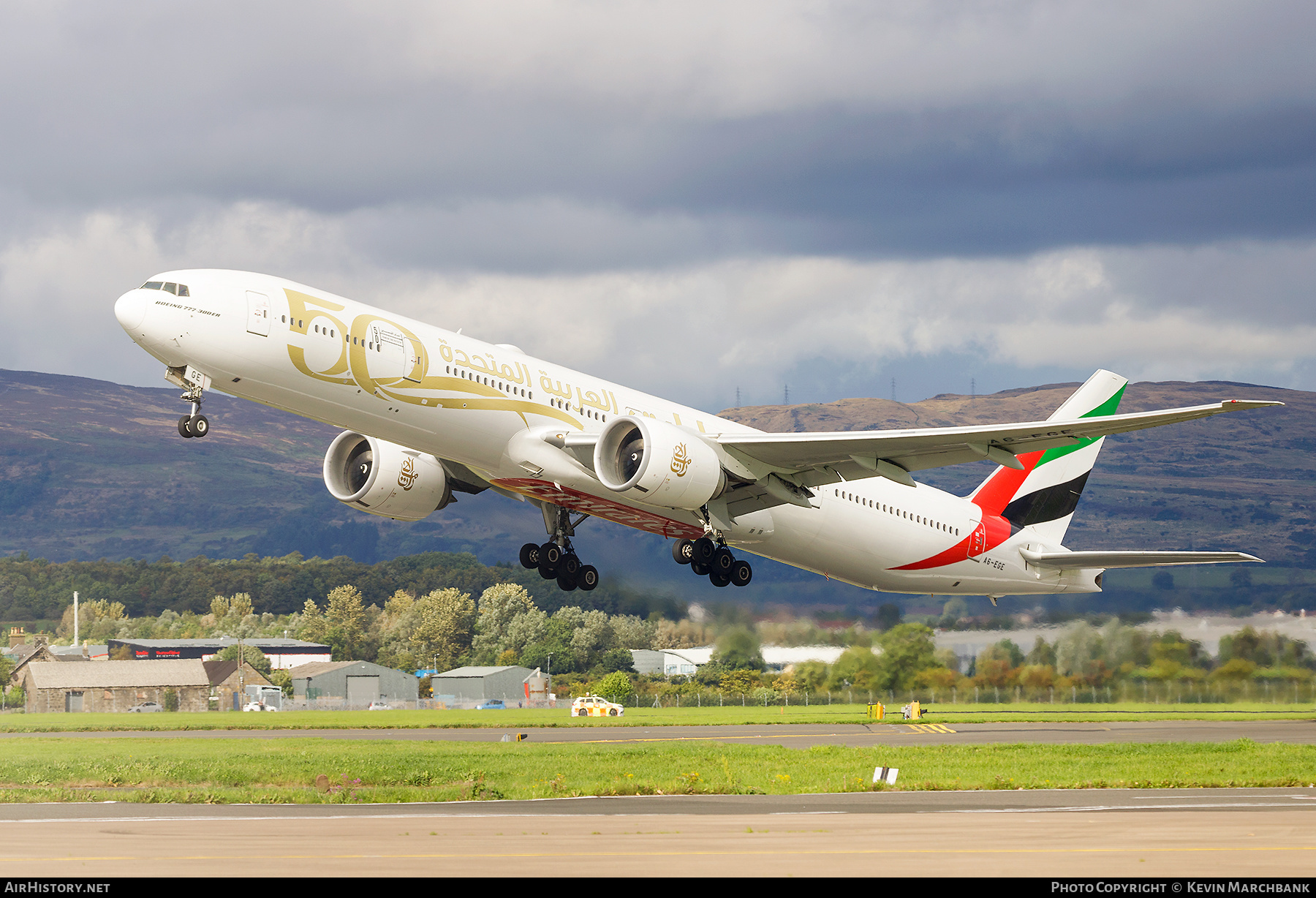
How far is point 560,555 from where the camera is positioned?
36.1 m

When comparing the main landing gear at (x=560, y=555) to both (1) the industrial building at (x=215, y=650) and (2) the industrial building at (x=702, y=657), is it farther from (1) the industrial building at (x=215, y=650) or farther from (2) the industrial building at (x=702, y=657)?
(1) the industrial building at (x=215, y=650)

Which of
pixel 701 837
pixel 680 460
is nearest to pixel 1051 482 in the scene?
pixel 680 460

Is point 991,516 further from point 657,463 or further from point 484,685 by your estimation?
point 484,685

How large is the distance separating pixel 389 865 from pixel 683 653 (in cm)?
3884

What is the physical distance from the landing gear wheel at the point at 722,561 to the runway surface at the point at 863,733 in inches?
486

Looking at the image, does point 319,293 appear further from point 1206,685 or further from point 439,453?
point 1206,685

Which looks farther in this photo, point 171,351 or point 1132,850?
point 171,351

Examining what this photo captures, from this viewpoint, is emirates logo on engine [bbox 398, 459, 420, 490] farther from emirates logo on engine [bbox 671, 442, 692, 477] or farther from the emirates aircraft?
emirates logo on engine [bbox 671, 442, 692, 477]

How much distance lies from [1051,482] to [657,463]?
18.2m

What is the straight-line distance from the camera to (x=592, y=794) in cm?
2916

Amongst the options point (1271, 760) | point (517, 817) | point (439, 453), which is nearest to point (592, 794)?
point (517, 817)

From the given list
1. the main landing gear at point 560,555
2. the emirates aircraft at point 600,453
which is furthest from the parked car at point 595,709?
the main landing gear at point 560,555

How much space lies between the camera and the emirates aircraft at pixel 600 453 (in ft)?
84.6

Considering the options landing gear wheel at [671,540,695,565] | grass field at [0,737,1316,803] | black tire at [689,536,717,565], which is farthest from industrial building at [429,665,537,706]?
black tire at [689,536,717,565]
